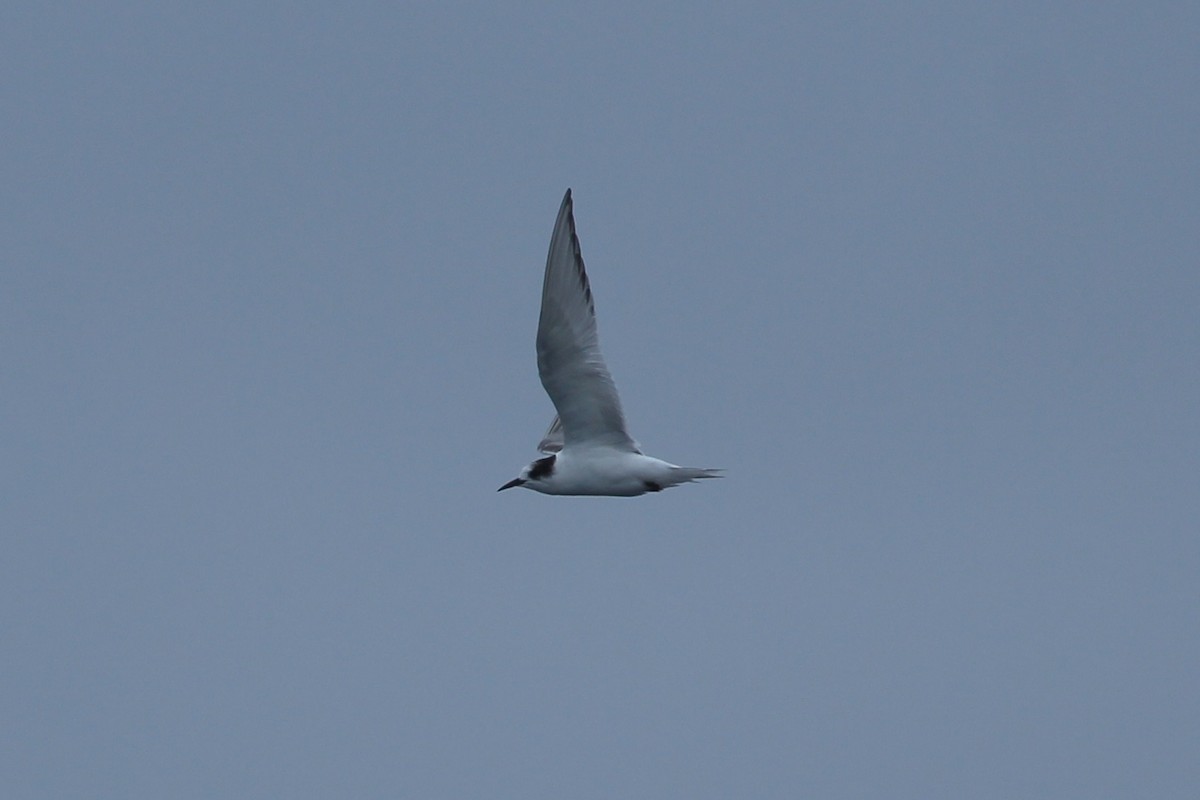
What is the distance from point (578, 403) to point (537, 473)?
1681 millimetres

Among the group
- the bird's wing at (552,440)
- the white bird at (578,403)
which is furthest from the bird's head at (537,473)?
the bird's wing at (552,440)

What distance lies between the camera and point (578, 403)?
20.3 m

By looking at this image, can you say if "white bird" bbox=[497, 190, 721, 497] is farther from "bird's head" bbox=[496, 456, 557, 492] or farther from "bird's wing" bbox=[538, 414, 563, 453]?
"bird's wing" bbox=[538, 414, 563, 453]

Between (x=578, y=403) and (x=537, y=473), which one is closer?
(x=578, y=403)

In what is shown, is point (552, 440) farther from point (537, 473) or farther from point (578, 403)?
point (578, 403)

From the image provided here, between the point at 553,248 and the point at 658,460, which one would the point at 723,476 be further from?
the point at 553,248

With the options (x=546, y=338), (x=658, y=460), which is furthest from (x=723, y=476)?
(x=546, y=338)

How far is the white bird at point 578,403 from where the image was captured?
19.0m

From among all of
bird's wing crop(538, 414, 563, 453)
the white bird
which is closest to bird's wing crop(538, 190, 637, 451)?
the white bird

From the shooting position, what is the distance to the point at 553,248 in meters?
18.7

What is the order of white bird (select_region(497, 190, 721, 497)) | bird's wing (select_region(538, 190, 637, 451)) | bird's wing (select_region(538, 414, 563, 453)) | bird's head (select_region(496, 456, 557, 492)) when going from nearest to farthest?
1. bird's wing (select_region(538, 190, 637, 451))
2. white bird (select_region(497, 190, 721, 497))
3. bird's head (select_region(496, 456, 557, 492))
4. bird's wing (select_region(538, 414, 563, 453))

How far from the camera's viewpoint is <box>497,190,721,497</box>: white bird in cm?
1897

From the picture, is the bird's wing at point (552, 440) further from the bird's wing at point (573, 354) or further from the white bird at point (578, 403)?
the bird's wing at point (573, 354)

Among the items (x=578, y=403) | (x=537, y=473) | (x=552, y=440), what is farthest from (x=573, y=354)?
(x=552, y=440)
